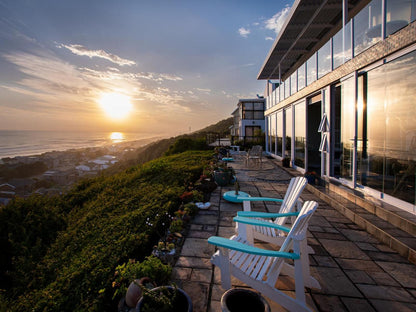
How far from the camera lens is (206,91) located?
20766 mm

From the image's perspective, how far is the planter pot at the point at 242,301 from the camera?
141 centimetres

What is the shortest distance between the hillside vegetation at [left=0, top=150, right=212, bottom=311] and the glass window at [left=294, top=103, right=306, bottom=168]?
177 inches

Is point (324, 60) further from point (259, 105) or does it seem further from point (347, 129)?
point (259, 105)

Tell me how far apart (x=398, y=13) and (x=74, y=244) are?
6511 mm

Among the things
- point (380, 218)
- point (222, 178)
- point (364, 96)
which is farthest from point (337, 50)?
point (222, 178)

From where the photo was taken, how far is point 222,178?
20.4 ft

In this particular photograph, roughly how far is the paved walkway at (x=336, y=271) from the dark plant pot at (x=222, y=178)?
246cm

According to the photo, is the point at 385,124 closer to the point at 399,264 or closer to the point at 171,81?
the point at 399,264

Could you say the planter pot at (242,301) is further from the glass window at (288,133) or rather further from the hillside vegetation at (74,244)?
the glass window at (288,133)

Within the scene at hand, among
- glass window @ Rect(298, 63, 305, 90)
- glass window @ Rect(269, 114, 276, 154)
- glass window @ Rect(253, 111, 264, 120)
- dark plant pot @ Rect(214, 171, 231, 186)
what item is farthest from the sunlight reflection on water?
dark plant pot @ Rect(214, 171, 231, 186)

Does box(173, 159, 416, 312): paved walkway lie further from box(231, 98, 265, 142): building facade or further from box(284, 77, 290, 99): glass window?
box(231, 98, 265, 142): building facade

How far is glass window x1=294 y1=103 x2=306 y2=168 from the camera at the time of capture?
26.3 feet

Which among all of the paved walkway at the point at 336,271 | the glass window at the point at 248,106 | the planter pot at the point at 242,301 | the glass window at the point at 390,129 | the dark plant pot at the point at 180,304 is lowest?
the paved walkway at the point at 336,271

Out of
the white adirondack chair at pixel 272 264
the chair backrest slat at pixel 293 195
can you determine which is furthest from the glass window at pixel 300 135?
the white adirondack chair at pixel 272 264
